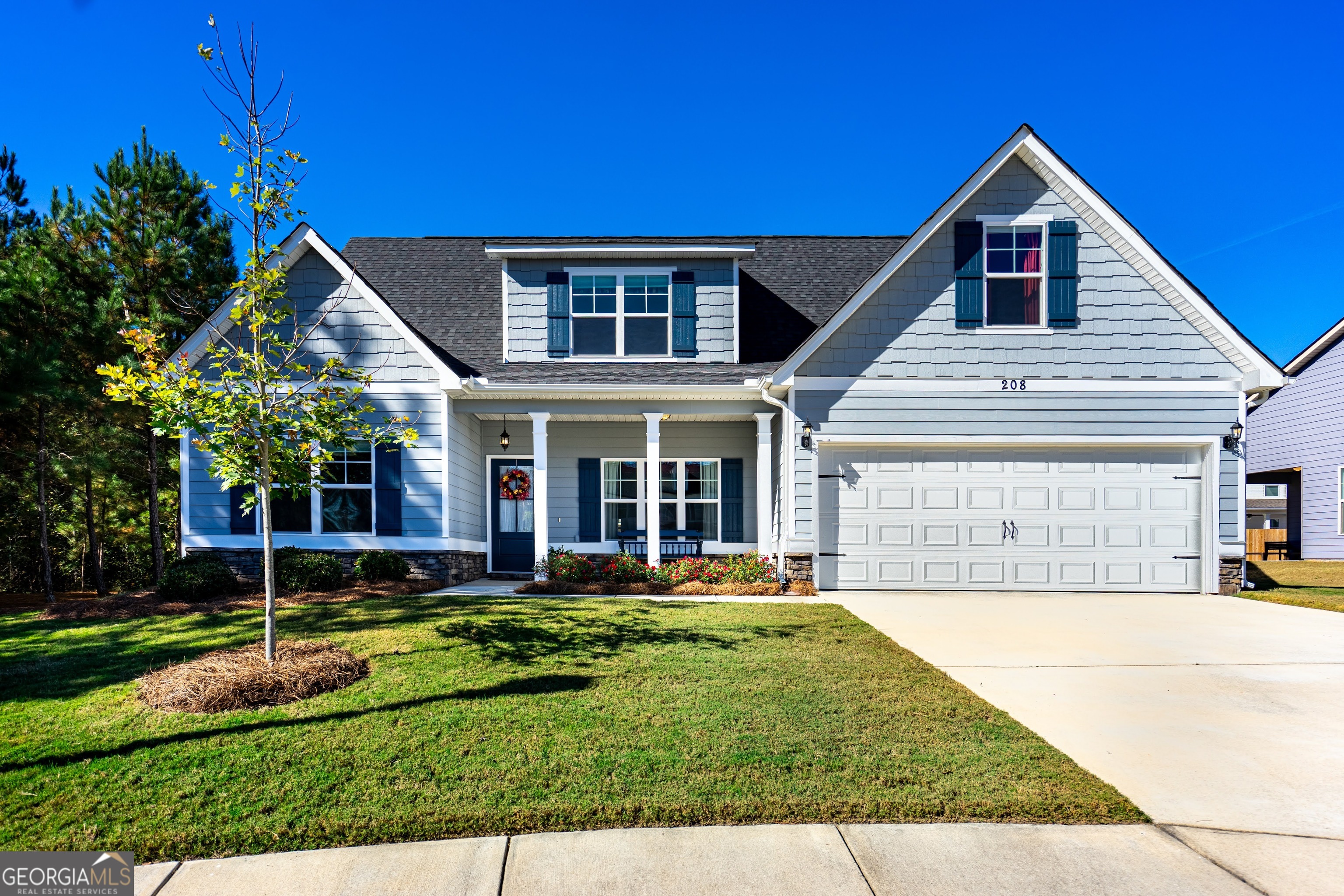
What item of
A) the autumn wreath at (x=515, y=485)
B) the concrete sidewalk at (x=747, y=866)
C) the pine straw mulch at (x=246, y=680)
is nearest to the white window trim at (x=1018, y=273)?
the autumn wreath at (x=515, y=485)

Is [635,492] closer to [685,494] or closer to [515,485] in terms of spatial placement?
[685,494]

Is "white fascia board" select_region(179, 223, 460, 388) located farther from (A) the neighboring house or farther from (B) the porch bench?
(A) the neighboring house

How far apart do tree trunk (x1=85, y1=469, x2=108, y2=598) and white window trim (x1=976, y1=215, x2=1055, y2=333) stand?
15124 millimetres

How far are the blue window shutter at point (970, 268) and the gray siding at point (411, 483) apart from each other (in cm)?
826

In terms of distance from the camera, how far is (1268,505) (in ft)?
114

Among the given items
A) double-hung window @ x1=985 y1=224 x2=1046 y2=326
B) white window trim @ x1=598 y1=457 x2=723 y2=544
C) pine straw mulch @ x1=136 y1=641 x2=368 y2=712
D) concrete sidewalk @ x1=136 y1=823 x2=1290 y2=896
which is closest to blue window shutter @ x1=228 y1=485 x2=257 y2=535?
white window trim @ x1=598 y1=457 x2=723 y2=544

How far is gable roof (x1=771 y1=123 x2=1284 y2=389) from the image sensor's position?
1041cm

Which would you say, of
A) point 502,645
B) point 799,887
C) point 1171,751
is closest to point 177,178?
point 502,645

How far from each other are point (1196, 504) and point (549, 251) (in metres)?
10.9

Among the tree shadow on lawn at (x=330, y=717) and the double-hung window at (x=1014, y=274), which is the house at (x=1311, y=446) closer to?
the double-hung window at (x=1014, y=274)

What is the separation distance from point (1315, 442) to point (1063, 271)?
525 inches

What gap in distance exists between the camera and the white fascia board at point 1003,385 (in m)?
10.6

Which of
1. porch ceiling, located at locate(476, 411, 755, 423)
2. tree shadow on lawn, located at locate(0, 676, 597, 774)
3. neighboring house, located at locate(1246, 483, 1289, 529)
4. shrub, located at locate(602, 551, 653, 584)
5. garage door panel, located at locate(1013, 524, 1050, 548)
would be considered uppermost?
porch ceiling, located at locate(476, 411, 755, 423)

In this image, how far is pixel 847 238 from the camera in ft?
48.4
